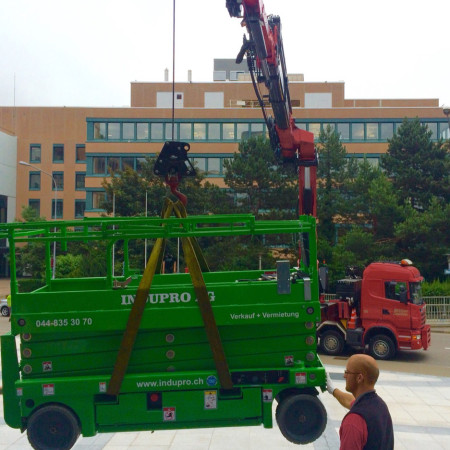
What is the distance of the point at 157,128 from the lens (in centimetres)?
5075

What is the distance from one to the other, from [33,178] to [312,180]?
5211 cm

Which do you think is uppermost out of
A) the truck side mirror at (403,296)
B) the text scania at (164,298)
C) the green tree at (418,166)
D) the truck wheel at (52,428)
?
the green tree at (418,166)

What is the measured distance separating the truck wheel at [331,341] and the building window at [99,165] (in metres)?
37.3

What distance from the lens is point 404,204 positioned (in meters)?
31.5

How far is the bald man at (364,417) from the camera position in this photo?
3.88 meters

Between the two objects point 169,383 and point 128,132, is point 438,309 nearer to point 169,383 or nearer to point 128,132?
point 169,383

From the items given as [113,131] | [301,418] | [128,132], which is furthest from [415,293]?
[113,131]

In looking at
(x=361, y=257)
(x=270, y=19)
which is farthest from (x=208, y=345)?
(x=361, y=257)

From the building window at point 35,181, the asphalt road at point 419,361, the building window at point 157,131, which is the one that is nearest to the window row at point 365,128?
the building window at point 157,131

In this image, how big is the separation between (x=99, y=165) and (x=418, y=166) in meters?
29.0

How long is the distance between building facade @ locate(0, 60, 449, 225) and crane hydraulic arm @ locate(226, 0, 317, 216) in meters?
21.6

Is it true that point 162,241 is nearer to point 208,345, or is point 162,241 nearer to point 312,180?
point 208,345

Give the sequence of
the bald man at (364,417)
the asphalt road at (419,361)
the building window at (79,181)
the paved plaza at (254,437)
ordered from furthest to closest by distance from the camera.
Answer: the building window at (79,181), the asphalt road at (419,361), the paved plaza at (254,437), the bald man at (364,417)

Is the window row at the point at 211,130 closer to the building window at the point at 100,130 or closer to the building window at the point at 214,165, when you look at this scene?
the building window at the point at 100,130
